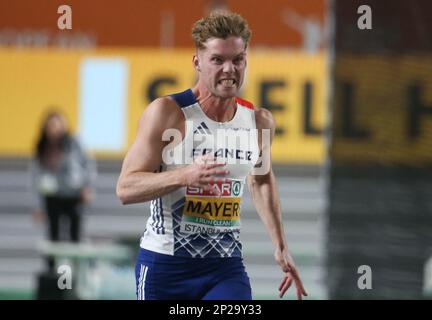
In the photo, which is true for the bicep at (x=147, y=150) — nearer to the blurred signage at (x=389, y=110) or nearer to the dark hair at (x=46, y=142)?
the blurred signage at (x=389, y=110)

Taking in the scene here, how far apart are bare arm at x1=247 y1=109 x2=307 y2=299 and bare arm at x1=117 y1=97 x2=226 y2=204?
1.65 ft

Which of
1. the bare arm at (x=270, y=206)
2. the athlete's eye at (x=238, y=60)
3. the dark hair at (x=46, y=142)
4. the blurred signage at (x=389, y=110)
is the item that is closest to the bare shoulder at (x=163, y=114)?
the athlete's eye at (x=238, y=60)

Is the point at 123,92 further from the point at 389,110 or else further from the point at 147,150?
the point at 147,150

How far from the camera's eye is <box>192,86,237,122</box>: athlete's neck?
5445 millimetres

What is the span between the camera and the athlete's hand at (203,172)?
4.84 meters

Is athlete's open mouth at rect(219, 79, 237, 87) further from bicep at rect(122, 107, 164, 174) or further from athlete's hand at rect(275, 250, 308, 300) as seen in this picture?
athlete's hand at rect(275, 250, 308, 300)

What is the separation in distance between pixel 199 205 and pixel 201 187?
5.6 inches

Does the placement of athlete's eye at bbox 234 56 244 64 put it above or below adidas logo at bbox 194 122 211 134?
above

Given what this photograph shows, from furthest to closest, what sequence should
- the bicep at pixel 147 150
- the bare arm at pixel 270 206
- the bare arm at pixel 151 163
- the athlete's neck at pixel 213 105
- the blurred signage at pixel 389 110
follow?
the blurred signage at pixel 389 110, the bare arm at pixel 270 206, the athlete's neck at pixel 213 105, the bicep at pixel 147 150, the bare arm at pixel 151 163

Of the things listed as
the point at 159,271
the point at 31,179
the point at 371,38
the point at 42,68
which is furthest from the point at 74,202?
the point at 159,271

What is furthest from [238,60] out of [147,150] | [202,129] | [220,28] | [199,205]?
[199,205]

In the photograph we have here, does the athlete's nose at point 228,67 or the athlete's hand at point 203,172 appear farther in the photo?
the athlete's nose at point 228,67

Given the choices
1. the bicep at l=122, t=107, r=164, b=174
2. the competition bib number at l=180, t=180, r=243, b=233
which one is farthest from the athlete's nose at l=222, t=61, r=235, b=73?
the competition bib number at l=180, t=180, r=243, b=233

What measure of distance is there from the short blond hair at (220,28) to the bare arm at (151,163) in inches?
13.7
